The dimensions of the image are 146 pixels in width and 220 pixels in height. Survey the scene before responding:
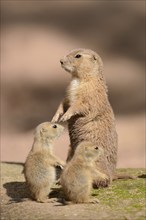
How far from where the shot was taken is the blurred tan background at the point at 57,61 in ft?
47.4

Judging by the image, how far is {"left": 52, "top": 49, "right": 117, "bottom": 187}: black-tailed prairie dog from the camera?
8859 millimetres

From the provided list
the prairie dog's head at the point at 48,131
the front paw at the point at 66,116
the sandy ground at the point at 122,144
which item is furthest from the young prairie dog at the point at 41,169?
the sandy ground at the point at 122,144

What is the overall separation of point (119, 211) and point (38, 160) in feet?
3.44

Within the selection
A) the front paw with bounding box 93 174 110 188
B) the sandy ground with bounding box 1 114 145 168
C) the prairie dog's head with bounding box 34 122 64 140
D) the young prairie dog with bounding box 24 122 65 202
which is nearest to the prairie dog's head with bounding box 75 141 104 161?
the young prairie dog with bounding box 24 122 65 202

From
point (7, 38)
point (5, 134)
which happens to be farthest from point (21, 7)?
point (5, 134)

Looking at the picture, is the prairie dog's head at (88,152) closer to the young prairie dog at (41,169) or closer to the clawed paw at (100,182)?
the young prairie dog at (41,169)

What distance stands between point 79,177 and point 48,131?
2.70 ft

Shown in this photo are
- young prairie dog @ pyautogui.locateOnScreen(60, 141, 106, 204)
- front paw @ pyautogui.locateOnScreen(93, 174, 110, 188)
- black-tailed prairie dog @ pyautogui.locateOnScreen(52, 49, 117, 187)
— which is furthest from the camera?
black-tailed prairie dog @ pyautogui.locateOnScreen(52, 49, 117, 187)

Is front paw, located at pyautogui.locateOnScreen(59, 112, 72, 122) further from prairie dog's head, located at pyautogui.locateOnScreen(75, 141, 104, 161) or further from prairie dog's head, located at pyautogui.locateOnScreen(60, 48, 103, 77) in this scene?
prairie dog's head, located at pyautogui.locateOnScreen(75, 141, 104, 161)

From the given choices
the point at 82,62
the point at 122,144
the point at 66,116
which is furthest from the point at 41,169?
the point at 122,144

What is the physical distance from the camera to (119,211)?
24.1ft

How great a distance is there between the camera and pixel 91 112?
8992mm

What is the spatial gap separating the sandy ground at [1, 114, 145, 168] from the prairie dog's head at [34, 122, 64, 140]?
15.2ft

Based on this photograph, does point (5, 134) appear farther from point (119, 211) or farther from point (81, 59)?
point (119, 211)
